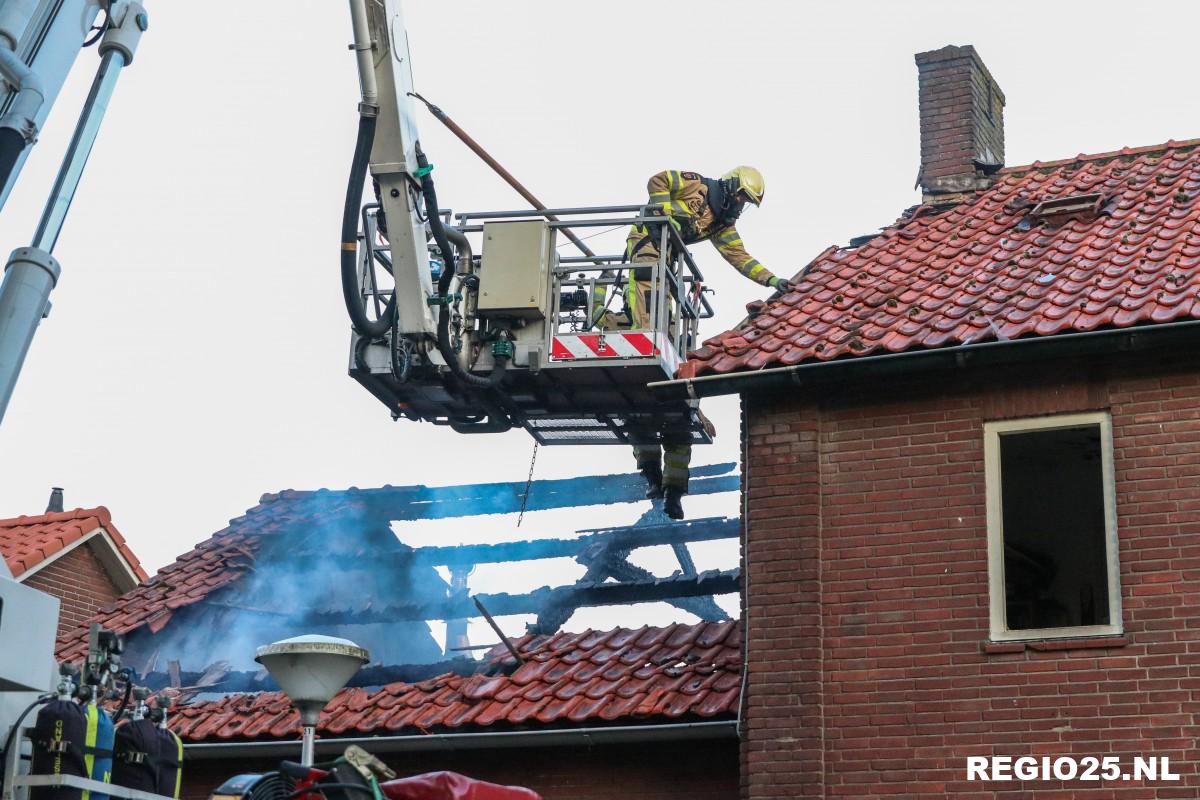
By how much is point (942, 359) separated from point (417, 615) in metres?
6.57

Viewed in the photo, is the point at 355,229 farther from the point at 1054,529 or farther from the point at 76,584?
the point at 76,584

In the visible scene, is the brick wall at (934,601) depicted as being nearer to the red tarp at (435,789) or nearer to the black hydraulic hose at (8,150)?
the red tarp at (435,789)

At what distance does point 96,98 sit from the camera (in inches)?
348

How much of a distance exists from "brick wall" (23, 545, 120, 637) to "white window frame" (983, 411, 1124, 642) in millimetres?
10665

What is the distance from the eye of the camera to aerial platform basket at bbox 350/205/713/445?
13.9 metres

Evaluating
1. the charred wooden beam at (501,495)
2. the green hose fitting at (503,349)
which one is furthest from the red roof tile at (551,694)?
the charred wooden beam at (501,495)

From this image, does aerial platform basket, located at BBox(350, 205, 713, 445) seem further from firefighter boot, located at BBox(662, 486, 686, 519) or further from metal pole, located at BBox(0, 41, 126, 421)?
metal pole, located at BBox(0, 41, 126, 421)

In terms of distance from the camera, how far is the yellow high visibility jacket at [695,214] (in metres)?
15.0

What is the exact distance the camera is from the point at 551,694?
527 inches

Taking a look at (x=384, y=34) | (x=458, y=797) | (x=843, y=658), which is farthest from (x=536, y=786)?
(x=384, y=34)

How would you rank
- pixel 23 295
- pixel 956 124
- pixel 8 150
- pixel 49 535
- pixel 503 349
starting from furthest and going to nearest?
1. pixel 49 535
2. pixel 956 124
3. pixel 503 349
4. pixel 23 295
5. pixel 8 150

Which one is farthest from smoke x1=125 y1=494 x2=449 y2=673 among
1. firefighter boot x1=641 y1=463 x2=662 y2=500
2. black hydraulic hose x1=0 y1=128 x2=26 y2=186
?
black hydraulic hose x1=0 y1=128 x2=26 y2=186

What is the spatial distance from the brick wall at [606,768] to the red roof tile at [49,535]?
21.1 feet

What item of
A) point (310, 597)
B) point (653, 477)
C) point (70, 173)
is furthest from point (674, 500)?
point (70, 173)
